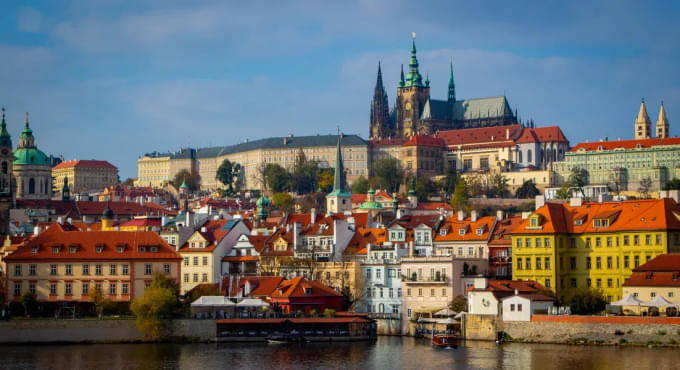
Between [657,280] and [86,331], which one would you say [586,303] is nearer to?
[657,280]

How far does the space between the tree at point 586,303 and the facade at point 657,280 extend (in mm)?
1568

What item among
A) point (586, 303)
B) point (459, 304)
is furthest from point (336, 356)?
point (586, 303)

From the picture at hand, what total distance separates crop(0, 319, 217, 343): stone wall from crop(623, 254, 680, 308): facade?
916 inches

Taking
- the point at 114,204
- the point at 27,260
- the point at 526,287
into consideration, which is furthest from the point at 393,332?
the point at 114,204

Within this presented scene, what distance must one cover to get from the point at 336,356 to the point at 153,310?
12196 mm

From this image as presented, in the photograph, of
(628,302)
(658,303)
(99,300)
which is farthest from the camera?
(99,300)

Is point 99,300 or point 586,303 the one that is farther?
point 99,300

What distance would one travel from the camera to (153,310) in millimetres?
75625

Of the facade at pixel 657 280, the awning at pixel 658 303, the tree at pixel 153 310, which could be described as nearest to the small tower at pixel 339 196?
the tree at pixel 153 310

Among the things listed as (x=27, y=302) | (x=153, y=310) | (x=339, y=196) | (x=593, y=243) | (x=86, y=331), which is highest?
(x=339, y=196)

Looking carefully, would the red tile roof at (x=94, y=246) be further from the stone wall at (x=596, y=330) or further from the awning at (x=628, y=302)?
the awning at (x=628, y=302)

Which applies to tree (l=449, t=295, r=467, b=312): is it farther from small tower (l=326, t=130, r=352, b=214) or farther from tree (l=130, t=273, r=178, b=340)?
small tower (l=326, t=130, r=352, b=214)

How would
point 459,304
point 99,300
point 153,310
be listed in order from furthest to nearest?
point 99,300, point 459,304, point 153,310

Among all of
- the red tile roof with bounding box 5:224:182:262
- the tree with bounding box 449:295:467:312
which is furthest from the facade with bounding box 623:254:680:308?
the red tile roof with bounding box 5:224:182:262
